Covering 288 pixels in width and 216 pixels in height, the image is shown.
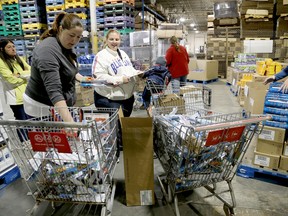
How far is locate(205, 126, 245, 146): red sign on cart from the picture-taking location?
1.42m

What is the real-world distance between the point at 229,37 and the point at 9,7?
793cm

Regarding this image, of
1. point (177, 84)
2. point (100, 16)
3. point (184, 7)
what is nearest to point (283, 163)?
point (177, 84)

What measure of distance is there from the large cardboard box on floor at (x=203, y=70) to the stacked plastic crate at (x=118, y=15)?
3645mm

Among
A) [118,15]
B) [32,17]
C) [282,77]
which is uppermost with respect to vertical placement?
[32,17]

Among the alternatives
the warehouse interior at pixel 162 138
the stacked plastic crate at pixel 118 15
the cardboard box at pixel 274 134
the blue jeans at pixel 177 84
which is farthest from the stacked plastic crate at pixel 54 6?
the cardboard box at pixel 274 134

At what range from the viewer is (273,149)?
2404 mm

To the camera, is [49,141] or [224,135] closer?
[49,141]

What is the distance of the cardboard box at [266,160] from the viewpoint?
7.81 ft

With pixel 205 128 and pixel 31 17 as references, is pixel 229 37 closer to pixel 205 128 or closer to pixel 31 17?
pixel 31 17

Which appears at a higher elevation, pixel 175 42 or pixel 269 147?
pixel 175 42

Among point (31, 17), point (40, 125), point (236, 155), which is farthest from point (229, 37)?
point (40, 125)

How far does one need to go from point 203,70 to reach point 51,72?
8.01 metres

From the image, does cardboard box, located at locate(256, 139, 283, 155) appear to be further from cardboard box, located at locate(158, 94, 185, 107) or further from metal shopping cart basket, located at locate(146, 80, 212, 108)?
cardboard box, located at locate(158, 94, 185, 107)

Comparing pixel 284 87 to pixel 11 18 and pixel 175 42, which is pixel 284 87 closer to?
pixel 175 42
